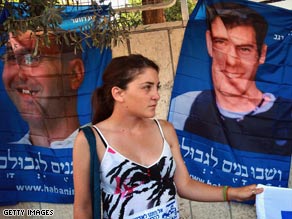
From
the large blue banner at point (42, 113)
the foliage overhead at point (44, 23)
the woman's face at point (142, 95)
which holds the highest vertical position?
the foliage overhead at point (44, 23)

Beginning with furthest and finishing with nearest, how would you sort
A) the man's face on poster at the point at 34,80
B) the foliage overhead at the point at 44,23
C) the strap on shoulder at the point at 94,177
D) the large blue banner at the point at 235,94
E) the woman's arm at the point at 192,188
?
1. the man's face on poster at the point at 34,80
2. the large blue banner at the point at 235,94
3. the foliage overhead at the point at 44,23
4. the woman's arm at the point at 192,188
5. the strap on shoulder at the point at 94,177

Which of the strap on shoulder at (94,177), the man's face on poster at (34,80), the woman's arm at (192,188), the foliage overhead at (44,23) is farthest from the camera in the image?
the man's face on poster at (34,80)

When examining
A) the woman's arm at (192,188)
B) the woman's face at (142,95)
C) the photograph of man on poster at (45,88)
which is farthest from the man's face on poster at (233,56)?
the woman's face at (142,95)

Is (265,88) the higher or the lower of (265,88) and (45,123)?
the higher

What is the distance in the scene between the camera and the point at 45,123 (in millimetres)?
4059

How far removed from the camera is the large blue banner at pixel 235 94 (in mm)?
3553

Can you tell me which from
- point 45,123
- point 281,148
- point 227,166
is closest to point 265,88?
point 281,148

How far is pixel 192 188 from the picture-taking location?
212 centimetres

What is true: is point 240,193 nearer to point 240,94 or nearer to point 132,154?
point 132,154

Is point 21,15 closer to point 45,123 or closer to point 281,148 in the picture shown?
point 45,123

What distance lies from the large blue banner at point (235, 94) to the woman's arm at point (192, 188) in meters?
1.62

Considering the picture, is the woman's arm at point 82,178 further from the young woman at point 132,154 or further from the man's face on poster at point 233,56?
the man's face on poster at point 233,56

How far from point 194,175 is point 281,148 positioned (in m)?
0.77

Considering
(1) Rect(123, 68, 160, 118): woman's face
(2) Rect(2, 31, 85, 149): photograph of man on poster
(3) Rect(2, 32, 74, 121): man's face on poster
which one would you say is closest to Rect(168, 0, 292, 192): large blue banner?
(2) Rect(2, 31, 85, 149): photograph of man on poster
